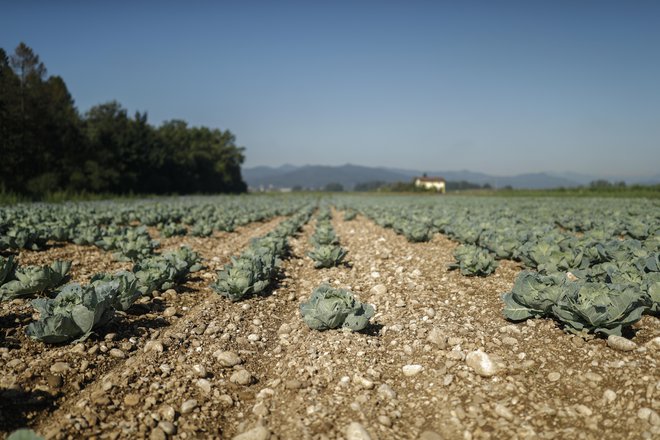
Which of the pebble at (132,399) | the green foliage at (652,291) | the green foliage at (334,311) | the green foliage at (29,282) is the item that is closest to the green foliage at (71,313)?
the pebble at (132,399)

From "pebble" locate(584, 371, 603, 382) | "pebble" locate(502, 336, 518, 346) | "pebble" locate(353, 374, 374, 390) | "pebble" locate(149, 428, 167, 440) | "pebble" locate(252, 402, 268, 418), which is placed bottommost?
"pebble" locate(252, 402, 268, 418)

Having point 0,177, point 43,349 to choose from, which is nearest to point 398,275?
point 43,349

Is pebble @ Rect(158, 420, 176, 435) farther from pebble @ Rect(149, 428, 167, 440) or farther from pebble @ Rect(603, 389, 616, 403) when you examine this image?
pebble @ Rect(603, 389, 616, 403)

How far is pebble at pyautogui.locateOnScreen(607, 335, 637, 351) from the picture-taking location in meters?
3.54

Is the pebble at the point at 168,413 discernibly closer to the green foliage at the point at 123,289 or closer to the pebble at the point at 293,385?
the pebble at the point at 293,385

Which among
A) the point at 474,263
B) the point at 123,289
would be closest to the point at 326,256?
the point at 474,263

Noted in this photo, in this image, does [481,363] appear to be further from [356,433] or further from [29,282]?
[29,282]

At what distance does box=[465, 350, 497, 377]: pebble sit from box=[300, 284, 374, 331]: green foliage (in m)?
1.14

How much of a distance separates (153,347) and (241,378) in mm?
1079

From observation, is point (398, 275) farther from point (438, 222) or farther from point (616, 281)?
point (438, 222)

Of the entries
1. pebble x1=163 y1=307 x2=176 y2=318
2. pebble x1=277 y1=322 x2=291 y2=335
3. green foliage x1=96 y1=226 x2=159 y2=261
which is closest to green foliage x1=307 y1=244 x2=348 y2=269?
pebble x1=277 y1=322 x2=291 y2=335

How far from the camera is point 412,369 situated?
12.2 ft

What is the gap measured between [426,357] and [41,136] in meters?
43.4

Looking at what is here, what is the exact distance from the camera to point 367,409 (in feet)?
10.5
